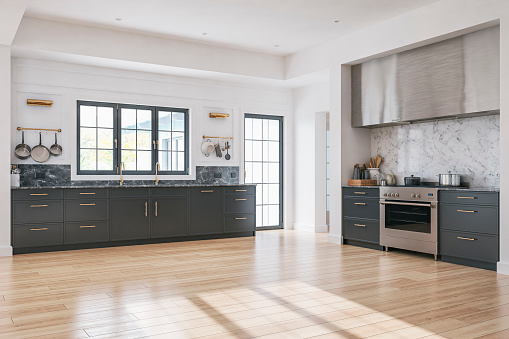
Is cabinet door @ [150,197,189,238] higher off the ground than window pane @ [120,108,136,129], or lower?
lower

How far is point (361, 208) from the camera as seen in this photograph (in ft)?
20.2

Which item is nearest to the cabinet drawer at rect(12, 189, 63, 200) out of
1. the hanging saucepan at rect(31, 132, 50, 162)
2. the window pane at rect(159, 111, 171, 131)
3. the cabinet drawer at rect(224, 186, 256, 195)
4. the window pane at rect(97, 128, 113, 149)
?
the hanging saucepan at rect(31, 132, 50, 162)

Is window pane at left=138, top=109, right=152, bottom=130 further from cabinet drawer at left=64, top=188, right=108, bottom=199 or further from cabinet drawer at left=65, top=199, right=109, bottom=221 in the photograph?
cabinet drawer at left=65, top=199, right=109, bottom=221

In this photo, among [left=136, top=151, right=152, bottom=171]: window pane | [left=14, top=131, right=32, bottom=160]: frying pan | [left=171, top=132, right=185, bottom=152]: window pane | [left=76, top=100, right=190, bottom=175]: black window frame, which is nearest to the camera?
[left=14, top=131, right=32, bottom=160]: frying pan

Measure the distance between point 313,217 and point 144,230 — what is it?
288cm

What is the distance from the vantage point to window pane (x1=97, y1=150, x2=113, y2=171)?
22.2 feet

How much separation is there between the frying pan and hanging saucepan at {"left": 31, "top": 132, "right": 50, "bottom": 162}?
7 centimetres

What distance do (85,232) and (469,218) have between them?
4.58 m

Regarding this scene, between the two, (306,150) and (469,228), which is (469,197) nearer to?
(469,228)

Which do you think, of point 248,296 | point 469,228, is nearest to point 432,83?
point 469,228

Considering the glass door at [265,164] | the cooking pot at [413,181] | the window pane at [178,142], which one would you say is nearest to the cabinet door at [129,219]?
the window pane at [178,142]

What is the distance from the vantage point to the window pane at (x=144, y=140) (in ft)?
23.2

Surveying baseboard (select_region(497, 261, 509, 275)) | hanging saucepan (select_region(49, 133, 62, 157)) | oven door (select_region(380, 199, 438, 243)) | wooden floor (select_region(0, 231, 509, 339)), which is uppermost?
hanging saucepan (select_region(49, 133, 62, 157))

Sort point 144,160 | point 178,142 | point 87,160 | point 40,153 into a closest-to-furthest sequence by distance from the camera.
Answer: point 40,153
point 87,160
point 144,160
point 178,142
